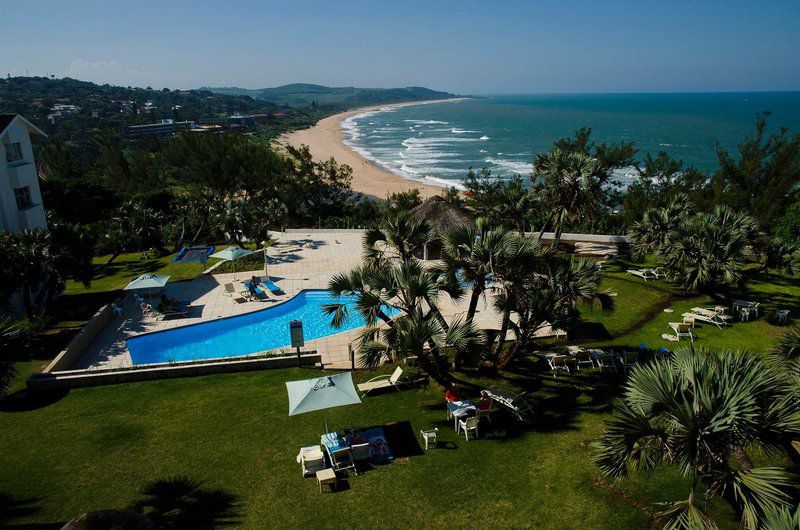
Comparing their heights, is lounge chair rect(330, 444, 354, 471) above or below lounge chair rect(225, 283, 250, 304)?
above

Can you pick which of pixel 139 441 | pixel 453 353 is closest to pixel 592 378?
pixel 453 353

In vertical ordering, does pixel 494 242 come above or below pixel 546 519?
above

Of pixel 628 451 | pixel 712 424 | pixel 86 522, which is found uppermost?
pixel 712 424

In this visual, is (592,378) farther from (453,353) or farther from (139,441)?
(139,441)

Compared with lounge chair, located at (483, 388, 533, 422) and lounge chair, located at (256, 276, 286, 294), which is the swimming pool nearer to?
lounge chair, located at (256, 276, 286, 294)

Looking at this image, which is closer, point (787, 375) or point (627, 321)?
point (787, 375)

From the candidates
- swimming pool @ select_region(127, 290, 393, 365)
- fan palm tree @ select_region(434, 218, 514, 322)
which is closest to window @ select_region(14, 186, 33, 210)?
swimming pool @ select_region(127, 290, 393, 365)

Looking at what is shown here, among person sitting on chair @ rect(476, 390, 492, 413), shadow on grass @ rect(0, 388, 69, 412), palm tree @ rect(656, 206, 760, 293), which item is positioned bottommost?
shadow on grass @ rect(0, 388, 69, 412)
